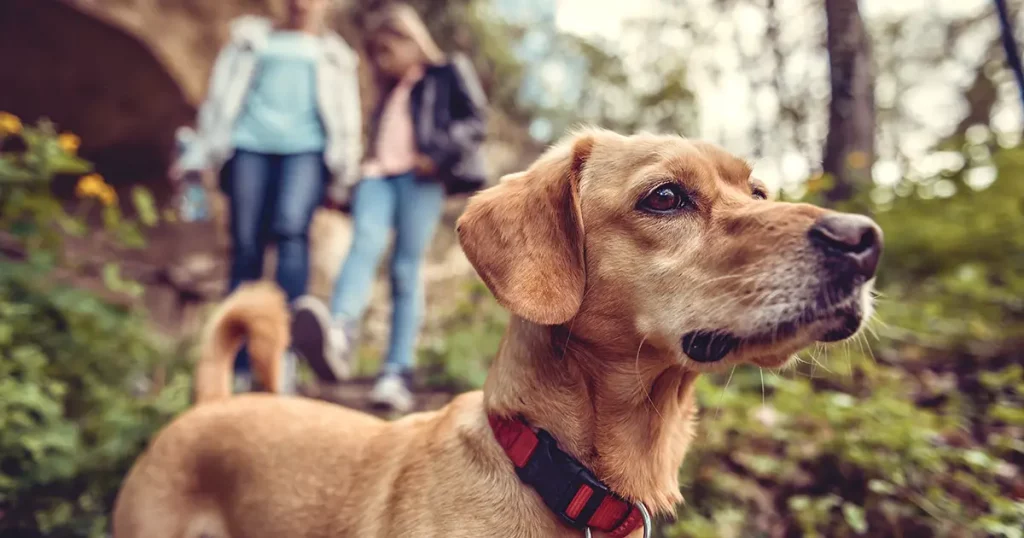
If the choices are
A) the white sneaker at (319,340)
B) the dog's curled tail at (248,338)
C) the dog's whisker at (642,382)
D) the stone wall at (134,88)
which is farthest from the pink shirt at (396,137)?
the dog's whisker at (642,382)

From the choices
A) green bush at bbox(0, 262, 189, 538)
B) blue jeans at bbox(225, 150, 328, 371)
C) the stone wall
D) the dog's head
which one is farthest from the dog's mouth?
the stone wall

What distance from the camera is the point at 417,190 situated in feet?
15.3

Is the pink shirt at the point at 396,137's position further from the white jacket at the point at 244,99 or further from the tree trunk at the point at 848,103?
the tree trunk at the point at 848,103

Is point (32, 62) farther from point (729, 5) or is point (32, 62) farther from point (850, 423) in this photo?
point (850, 423)

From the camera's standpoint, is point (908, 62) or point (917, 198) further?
point (908, 62)

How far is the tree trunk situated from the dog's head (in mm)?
2638

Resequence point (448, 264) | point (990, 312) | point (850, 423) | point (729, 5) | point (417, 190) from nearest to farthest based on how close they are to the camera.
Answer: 1. point (850, 423)
2. point (990, 312)
3. point (417, 190)
4. point (729, 5)
5. point (448, 264)

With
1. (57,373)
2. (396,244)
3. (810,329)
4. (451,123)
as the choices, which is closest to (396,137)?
(451,123)

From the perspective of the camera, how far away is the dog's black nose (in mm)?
1360

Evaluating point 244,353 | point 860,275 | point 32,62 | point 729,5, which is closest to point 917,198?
point 729,5

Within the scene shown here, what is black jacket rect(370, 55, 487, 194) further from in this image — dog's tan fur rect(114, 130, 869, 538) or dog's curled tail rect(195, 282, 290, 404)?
dog's tan fur rect(114, 130, 869, 538)

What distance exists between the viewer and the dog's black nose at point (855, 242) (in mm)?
1360

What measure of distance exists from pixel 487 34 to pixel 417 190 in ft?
27.4

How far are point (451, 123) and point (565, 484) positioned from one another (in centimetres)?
362
